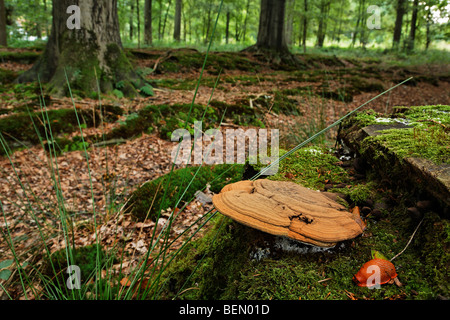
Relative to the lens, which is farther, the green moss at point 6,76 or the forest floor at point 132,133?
the green moss at point 6,76

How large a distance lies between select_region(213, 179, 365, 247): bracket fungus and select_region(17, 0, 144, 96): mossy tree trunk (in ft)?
17.9

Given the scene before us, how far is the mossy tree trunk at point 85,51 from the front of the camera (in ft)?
17.5

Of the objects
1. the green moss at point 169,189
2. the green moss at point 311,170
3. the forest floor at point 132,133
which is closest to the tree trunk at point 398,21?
the forest floor at point 132,133

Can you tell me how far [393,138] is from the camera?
1495mm

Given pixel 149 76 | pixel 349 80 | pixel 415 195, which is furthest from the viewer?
pixel 349 80

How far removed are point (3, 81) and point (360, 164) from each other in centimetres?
835

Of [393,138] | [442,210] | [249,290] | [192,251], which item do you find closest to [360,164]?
[393,138]

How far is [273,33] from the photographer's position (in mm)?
12273

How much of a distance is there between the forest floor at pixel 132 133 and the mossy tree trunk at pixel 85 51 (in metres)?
0.33

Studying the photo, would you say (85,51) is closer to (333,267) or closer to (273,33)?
(333,267)

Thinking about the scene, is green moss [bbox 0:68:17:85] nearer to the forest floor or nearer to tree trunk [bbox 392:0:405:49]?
the forest floor

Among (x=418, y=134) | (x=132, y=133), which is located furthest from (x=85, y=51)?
(x=418, y=134)

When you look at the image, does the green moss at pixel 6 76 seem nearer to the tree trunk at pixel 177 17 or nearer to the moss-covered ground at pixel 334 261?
the moss-covered ground at pixel 334 261

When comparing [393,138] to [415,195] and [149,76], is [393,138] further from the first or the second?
[149,76]
